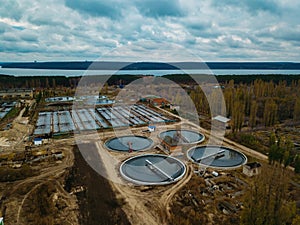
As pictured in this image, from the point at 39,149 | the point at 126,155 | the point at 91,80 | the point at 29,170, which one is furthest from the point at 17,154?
the point at 91,80

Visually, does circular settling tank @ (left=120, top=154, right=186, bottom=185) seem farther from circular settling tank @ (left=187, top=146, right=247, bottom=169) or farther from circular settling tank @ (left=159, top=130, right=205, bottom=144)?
circular settling tank @ (left=159, top=130, right=205, bottom=144)

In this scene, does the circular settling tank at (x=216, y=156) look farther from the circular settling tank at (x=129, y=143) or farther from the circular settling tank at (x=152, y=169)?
the circular settling tank at (x=129, y=143)

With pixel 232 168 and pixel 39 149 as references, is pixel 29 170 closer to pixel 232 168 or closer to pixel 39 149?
pixel 39 149

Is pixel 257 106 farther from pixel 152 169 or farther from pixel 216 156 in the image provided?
pixel 152 169

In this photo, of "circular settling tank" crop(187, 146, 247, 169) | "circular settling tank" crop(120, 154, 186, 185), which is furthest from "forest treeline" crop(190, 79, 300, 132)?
"circular settling tank" crop(120, 154, 186, 185)

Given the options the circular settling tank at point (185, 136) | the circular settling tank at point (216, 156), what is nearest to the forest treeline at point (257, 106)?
the circular settling tank at point (185, 136)
